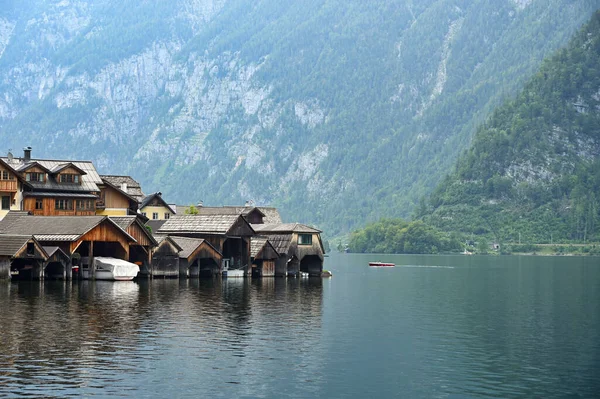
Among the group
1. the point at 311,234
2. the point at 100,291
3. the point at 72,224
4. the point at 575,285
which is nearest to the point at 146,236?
the point at 72,224

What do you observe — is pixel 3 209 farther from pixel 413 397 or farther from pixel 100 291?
pixel 413 397

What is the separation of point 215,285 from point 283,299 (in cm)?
1922

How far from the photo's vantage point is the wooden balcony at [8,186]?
403 feet

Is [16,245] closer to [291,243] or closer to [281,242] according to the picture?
[281,242]

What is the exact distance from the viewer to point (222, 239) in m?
127

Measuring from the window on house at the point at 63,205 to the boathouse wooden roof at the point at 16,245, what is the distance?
27.1 meters

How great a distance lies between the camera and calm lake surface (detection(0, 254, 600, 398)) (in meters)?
48.5

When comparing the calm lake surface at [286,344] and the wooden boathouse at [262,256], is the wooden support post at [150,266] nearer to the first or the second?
the calm lake surface at [286,344]

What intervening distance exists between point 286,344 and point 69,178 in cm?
8155

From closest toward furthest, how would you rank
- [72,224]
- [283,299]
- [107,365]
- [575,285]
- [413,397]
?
[413,397], [107,365], [283,299], [72,224], [575,285]

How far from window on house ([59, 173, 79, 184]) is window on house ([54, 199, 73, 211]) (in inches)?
130

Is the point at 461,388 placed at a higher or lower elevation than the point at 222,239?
lower

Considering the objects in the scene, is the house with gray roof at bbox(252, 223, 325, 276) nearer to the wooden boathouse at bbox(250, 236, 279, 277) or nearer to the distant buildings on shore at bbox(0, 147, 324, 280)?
the distant buildings on shore at bbox(0, 147, 324, 280)

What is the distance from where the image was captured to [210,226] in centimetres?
12800
